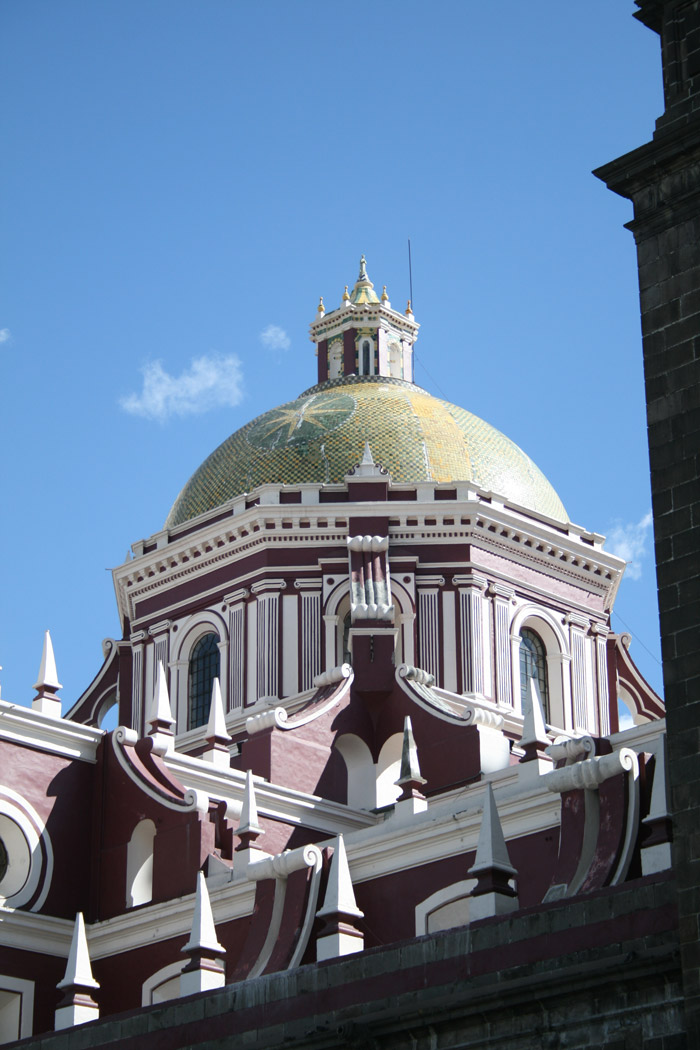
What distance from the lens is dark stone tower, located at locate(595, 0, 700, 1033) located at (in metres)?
18.3

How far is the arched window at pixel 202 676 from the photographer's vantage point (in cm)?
4088

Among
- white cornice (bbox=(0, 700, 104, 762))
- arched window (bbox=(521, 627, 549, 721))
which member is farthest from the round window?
arched window (bbox=(521, 627, 549, 721))

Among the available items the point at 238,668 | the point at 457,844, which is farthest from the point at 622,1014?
the point at 238,668

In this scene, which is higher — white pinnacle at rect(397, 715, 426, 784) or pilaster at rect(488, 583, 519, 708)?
pilaster at rect(488, 583, 519, 708)

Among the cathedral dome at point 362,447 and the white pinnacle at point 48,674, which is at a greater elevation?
the cathedral dome at point 362,447

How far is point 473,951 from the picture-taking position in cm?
2089

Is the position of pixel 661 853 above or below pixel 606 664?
below

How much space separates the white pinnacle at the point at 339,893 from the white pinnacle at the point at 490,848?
226 cm

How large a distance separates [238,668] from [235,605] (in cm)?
145

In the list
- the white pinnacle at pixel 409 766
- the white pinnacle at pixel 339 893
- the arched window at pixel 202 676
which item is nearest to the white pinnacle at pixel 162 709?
the white pinnacle at pixel 409 766

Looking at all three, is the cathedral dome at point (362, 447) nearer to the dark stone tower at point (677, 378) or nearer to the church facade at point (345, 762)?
the church facade at point (345, 762)

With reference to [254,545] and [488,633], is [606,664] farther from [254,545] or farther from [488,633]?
[254,545]

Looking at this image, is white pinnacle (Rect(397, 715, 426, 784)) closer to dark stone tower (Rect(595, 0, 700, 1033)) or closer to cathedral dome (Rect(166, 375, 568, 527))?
cathedral dome (Rect(166, 375, 568, 527))

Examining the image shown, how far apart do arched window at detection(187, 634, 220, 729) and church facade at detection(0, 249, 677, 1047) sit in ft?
0.29
